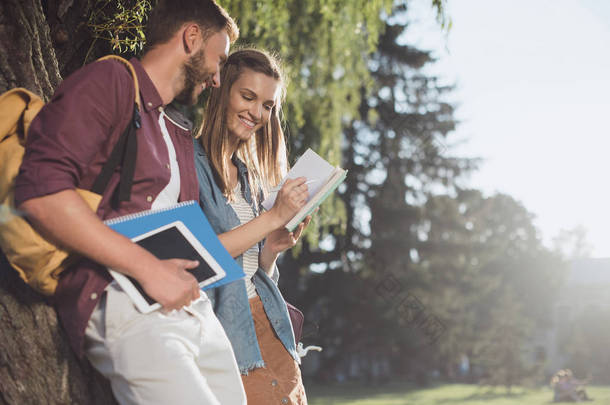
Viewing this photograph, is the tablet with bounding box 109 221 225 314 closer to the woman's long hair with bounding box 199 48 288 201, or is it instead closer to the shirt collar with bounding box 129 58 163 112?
the shirt collar with bounding box 129 58 163 112

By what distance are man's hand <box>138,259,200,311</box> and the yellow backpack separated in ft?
0.62

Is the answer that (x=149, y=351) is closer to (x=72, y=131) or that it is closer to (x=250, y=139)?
(x=72, y=131)

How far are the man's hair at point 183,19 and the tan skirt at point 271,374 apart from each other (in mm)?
1004

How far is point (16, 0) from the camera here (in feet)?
6.06

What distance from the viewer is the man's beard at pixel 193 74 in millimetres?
1691

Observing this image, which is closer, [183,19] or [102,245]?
[102,245]

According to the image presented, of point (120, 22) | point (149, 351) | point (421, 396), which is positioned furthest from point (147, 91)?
point (421, 396)

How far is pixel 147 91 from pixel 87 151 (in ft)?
0.93

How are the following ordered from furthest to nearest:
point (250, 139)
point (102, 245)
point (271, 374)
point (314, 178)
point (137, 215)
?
1. point (250, 139)
2. point (271, 374)
3. point (314, 178)
4. point (137, 215)
5. point (102, 245)

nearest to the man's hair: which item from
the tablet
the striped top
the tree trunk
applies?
the tree trunk

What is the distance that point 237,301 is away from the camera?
7.10 feet

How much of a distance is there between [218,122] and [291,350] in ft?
2.89

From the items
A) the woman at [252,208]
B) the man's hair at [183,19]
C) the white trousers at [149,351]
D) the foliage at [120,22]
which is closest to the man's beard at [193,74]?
the man's hair at [183,19]

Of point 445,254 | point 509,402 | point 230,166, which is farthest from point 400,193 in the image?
point 230,166
